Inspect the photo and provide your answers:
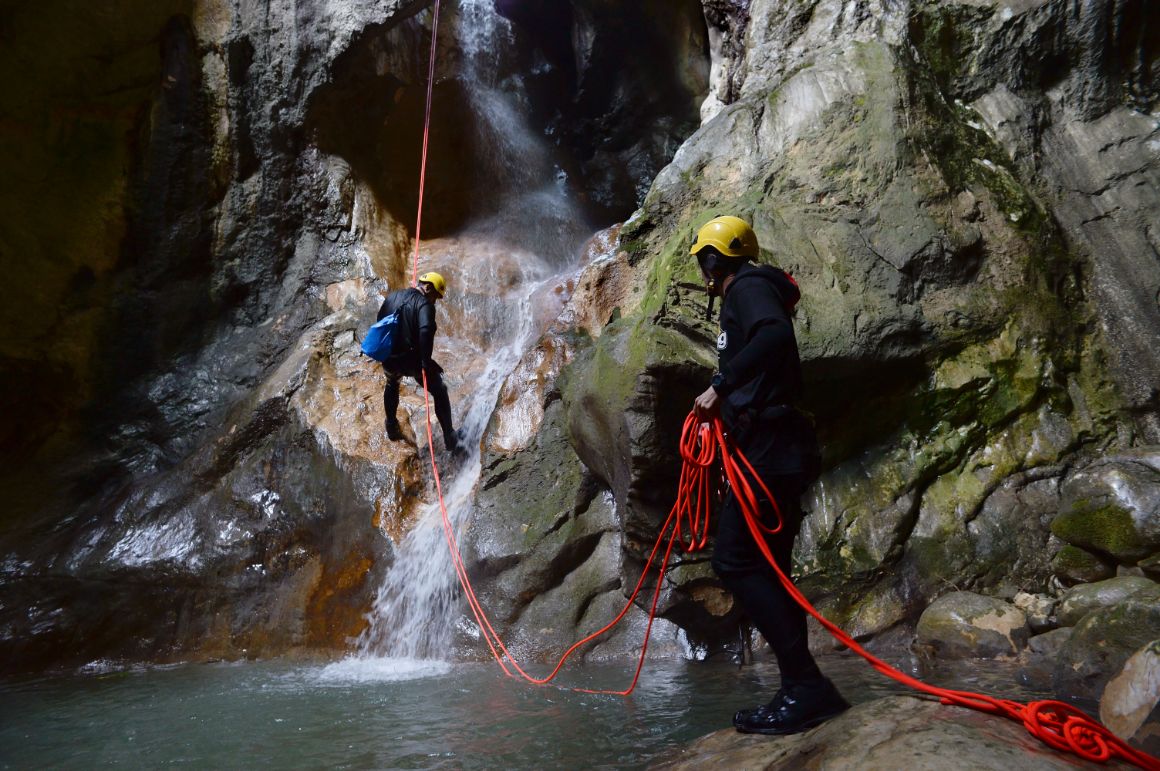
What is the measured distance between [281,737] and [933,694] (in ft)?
10.2

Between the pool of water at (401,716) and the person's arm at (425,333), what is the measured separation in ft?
9.36

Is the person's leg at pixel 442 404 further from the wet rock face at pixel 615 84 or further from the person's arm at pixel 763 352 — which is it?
the wet rock face at pixel 615 84

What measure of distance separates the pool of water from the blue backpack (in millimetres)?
2830

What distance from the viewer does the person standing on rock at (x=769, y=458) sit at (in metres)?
2.70

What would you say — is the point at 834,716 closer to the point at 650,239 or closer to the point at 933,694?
the point at 933,694

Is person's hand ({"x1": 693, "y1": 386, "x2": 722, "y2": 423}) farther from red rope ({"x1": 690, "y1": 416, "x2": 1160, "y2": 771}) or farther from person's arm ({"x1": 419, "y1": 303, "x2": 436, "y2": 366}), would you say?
person's arm ({"x1": 419, "y1": 303, "x2": 436, "y2": 366})

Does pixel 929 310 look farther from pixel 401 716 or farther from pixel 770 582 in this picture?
pixel 401 716

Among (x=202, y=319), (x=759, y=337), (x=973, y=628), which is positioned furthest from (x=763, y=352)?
(x=202, y=319)

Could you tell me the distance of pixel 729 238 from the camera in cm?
305

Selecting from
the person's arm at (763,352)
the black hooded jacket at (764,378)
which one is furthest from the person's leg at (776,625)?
the person's arm at (763,352)

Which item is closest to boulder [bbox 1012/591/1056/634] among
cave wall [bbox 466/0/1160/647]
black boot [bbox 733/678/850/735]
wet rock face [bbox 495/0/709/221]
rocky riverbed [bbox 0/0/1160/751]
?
rocky riverbed [bbox 0/0/1160/751]

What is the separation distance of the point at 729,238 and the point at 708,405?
28.2 inches

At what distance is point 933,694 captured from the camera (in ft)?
7.98

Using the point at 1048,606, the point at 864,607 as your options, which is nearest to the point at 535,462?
the point at 864,607
